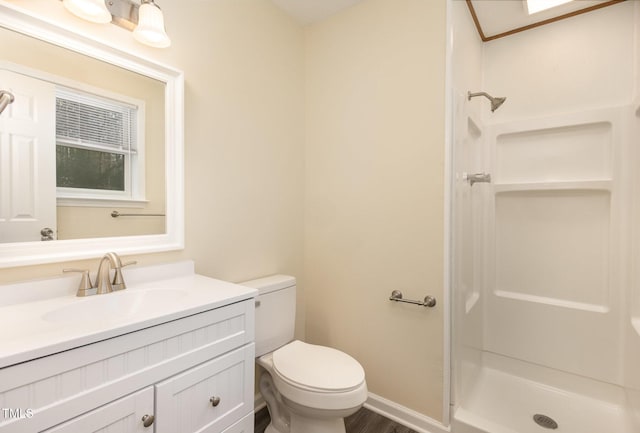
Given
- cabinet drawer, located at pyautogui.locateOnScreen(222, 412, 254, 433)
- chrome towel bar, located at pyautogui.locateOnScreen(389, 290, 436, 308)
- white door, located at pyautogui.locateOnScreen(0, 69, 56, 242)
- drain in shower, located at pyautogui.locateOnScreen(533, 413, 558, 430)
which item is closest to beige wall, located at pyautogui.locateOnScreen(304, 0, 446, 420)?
chrome towel bar, located at pyautogui.locateOnScreen(389, 290, 436, 308)

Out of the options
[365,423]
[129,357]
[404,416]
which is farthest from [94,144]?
[404,416]

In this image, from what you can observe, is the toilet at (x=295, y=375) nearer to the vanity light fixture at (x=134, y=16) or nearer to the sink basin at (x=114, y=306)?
the sink basin at (x=114, y=306)

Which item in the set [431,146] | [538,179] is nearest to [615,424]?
[538,179]

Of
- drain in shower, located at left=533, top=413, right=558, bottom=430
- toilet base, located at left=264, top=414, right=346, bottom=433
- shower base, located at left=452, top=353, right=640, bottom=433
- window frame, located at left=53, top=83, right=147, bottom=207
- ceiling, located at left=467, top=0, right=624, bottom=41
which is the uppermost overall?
ceiling, located at left=467, top=0, right=624, bottom=41

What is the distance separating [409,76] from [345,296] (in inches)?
52.5

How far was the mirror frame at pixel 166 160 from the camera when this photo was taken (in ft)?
3.15

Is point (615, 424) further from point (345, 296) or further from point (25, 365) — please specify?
point (25, 365)

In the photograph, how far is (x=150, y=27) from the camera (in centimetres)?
116

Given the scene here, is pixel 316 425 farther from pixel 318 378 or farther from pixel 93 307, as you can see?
pixel 93 307

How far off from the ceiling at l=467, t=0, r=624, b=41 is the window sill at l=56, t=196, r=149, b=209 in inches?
71.5

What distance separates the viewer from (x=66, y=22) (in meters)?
1.05

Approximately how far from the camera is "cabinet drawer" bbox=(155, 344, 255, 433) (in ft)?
2.85

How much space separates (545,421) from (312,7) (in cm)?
275

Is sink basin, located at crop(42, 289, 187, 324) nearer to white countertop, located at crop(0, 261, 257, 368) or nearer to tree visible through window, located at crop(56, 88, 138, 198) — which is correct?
white countertop, located at crop(0, 261, 257, 368)
